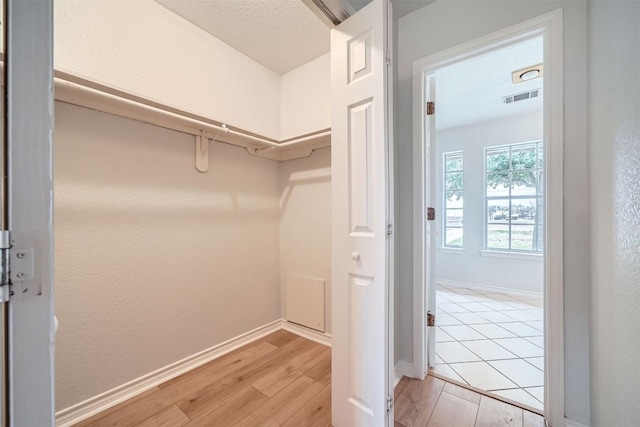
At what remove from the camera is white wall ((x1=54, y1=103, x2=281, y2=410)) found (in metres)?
1.35

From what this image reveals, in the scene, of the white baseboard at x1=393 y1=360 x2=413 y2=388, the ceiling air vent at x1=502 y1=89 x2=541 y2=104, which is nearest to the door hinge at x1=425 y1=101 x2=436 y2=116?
the white baseboard at x1=393 y1=360 x2=413 y2=388

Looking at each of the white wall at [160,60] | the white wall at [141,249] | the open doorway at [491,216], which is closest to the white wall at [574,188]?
the open doorway at [491,216]

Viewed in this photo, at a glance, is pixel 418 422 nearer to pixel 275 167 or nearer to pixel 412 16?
pixel 275 167

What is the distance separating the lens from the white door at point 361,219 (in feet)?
3.74

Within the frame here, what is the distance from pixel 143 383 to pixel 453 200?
15.9 ft

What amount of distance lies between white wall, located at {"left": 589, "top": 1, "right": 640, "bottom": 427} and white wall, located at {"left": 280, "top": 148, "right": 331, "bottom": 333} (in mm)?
1611

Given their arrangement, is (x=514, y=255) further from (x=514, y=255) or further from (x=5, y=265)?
(x=5, y=265)

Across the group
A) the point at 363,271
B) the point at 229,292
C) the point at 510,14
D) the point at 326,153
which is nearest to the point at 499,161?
the point at 510,14

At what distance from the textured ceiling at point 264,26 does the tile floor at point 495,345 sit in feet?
9.20

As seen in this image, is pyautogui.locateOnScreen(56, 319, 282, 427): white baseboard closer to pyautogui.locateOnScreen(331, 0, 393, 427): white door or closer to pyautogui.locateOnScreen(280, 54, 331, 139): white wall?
pyautogui.locateOnScreen(331, 0, 393, 427): white door

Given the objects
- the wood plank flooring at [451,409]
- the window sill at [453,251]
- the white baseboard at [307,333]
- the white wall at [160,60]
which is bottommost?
the wood plank flooring at [451,409]

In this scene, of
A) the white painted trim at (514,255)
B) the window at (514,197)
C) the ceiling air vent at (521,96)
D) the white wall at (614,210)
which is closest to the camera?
the white wall at (614,210)

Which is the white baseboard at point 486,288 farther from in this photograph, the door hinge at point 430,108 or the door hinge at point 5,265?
the door hinge at point 5,265

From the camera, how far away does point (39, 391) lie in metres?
0.45
